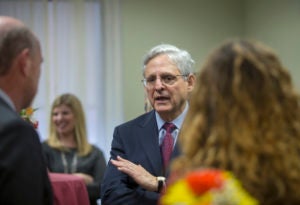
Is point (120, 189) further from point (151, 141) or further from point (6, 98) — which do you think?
point (6, 98)

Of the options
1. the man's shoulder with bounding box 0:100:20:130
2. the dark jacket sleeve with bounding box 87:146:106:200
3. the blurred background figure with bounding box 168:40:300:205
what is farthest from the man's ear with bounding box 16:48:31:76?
the dark jacket sleeve with bounding box 87:146:106:200

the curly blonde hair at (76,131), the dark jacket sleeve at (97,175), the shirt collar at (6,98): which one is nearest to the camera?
the shirt collar at (6,98)

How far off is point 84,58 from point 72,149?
135cm

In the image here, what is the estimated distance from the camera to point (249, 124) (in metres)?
1.13

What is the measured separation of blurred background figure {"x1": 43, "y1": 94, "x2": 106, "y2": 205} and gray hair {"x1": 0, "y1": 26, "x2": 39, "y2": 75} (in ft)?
7.74

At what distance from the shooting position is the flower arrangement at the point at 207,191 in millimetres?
A: 1004

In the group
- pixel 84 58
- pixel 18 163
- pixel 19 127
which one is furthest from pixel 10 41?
pixel 84 58

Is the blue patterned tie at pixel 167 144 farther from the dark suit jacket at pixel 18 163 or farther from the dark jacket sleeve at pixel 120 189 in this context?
the dark suit jacket at pixel 18 163

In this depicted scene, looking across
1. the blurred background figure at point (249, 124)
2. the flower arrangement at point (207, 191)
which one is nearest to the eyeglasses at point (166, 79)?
the blurred background figure at point (249, 124)

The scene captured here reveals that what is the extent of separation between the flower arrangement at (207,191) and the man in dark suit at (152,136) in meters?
1.12

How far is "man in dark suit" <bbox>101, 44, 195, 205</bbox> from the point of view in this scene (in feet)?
7.20

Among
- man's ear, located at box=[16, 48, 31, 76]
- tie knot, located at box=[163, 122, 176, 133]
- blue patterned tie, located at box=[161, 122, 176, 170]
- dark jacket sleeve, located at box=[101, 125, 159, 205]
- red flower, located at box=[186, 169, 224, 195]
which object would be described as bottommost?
dark jacket sleeve, located at box=[101, 125, 159, 205]

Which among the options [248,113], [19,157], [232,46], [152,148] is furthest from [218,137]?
[152,148]

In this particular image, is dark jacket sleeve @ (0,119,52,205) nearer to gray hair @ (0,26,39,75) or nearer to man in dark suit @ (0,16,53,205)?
man in dark suit @ (0,16,53,205)
